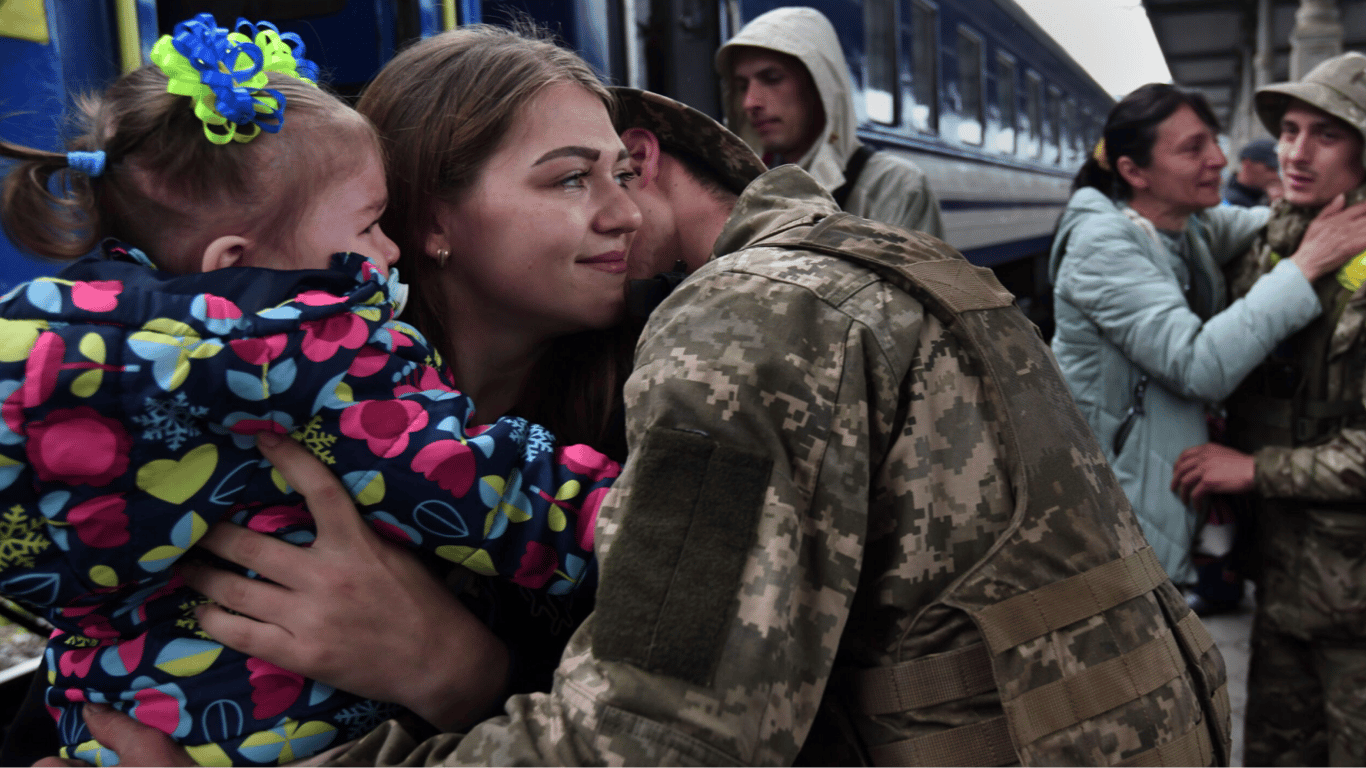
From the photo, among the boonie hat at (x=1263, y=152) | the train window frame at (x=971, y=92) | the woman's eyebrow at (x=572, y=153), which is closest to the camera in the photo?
the woman's eyebrow at (x=572, y=153)

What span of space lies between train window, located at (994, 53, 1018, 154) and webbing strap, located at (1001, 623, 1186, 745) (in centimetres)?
830

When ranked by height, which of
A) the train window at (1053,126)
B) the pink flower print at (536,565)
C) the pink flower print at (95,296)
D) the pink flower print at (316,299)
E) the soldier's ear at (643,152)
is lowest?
the train window at (1053,126)

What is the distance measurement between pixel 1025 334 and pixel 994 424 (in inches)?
6.2

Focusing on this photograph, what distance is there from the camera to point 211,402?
45.7 inches

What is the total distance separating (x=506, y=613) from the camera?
153 centimetres

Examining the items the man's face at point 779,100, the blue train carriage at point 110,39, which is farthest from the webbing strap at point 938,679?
the man's face at point 779,100

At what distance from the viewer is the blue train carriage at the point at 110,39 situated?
1989 mm

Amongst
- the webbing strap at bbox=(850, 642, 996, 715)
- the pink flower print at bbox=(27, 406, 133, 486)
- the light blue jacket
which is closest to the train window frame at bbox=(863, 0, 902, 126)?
the light blue jacket

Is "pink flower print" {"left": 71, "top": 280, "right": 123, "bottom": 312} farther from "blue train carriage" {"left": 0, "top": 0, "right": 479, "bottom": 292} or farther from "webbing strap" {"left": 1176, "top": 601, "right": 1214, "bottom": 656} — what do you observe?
"webbing strap" {"left": 1176, "top": 601, "right": 1214, "bottom": 656}

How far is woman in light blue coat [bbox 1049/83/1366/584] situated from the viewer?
287cm

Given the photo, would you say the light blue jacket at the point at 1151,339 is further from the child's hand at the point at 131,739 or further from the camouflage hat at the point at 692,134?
the child's hand at the point at 131,739

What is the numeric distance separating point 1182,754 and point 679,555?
2.06 feet

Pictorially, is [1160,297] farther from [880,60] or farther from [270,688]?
[880,60]

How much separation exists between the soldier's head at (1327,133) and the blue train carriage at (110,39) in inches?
94.6
